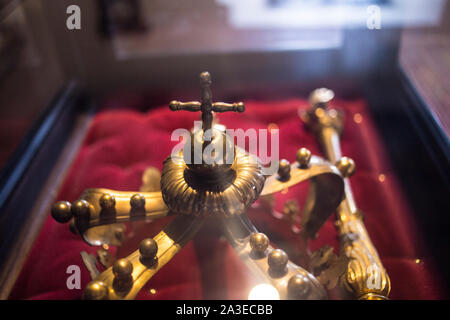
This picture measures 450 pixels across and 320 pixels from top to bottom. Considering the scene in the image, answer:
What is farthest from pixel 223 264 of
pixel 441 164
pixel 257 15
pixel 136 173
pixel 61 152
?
pixel 257 15

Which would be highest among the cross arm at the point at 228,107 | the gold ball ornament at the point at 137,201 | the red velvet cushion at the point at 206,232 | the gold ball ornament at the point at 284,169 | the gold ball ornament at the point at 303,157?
the cross arm at the point at 228,107

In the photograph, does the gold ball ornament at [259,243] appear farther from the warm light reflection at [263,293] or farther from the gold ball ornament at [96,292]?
the gold ball ornament at [96,292]

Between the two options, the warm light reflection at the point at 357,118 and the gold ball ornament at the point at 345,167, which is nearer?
the gold ball ornament at the point at 345,167

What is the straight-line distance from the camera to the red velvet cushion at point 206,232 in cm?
76

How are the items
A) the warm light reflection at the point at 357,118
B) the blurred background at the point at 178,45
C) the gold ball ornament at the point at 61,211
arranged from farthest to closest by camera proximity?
the blurred background at the point at 178,45 < the warm light reflection at the point at 357,118 < the gold ball ornament at the point at 61,211

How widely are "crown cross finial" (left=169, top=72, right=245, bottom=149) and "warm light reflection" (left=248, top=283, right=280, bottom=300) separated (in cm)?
24

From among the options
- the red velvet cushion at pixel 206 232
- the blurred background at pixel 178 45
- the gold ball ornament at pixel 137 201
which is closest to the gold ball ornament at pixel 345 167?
the red velvet cushion at pixel 206 232

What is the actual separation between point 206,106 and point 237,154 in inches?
5.0

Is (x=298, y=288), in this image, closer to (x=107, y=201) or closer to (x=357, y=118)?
(x=107, y=201)

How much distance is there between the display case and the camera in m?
0.70

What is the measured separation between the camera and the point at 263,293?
2.00 ft

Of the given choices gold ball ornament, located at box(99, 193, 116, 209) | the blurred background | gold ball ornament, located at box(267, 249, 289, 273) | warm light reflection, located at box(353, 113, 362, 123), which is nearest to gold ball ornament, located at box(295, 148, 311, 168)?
gold ball ornament, located at box(267, 249, 289, 273)
